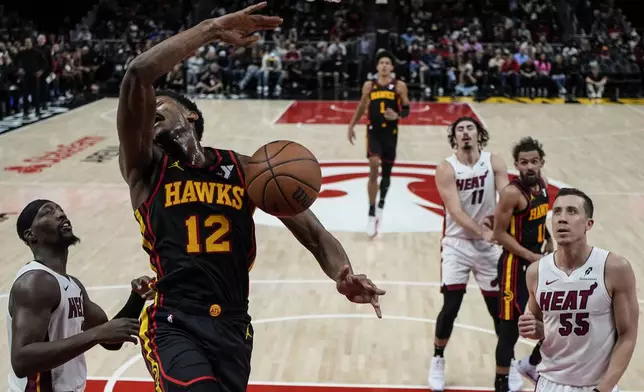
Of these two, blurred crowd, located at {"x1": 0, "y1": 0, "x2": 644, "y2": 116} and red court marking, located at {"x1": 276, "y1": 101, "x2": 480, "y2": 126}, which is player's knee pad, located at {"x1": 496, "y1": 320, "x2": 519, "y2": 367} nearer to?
red court marking, located at {"x1": 276, "y1": 101, "x2": 480, "y2": 126}

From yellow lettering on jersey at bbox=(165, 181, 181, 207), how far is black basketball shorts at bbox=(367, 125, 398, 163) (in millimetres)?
6864

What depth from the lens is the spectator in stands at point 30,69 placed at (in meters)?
19.9

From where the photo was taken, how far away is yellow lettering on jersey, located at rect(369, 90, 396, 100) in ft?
34.7

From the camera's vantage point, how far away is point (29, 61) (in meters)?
19.9

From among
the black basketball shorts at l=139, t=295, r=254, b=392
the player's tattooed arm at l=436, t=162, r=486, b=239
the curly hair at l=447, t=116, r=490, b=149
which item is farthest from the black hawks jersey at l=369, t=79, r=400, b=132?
the black basketball shorts at l=139, t=295, r=254, b=392

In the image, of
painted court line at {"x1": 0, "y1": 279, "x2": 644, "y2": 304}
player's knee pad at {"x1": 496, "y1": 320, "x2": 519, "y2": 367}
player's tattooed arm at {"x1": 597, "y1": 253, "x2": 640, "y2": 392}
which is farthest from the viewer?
painted court line at {"x1": 0, "y1": 279, "x2": 644, "y2": 304}

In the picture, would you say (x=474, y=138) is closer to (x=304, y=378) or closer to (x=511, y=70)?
(x=304, y=378)

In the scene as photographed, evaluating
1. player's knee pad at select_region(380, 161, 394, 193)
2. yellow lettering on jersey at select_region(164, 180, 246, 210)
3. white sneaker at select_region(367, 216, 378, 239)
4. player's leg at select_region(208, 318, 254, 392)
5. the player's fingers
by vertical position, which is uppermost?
the player's fingers

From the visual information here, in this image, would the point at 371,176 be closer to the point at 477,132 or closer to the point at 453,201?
the point at 477,132

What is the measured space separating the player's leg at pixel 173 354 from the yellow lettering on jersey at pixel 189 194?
46 centimetres

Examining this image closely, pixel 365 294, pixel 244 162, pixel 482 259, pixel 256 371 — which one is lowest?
pixel 256 371

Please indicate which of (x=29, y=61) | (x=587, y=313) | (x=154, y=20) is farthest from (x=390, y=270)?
(x=154, y=20)

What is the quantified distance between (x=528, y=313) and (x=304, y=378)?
7.46 feet

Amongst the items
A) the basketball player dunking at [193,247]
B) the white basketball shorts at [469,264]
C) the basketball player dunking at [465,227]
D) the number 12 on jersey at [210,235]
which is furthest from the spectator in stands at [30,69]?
the number 12 on jersey at [210,235]
